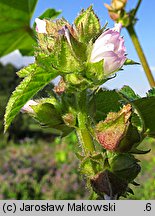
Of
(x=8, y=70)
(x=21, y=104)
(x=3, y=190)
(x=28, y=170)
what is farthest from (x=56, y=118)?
(x=8, y=70)

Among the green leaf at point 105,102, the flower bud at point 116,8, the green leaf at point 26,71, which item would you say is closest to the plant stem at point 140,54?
the flower bud at point 116,8

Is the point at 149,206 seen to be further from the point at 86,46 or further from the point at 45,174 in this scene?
the point at 45,174

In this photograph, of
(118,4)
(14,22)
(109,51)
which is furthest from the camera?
(118,4)

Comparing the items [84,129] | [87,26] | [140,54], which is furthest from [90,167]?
[140,54]

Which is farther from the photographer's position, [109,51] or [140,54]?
[140,54]

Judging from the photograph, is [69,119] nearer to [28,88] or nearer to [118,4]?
[28,88]

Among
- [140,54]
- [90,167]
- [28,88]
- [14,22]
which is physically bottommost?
[90,167]

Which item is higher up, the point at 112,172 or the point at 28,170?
the point at 28,170
